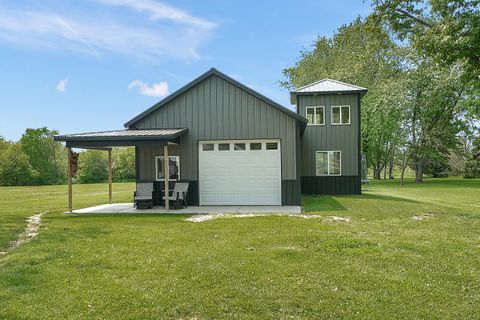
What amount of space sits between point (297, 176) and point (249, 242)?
21.2 feet

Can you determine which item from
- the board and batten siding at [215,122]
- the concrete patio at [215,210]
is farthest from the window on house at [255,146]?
the concrete patio at [215,210]

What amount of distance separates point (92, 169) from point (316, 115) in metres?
39.6

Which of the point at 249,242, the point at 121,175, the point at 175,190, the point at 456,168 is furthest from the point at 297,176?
the point at 121,175

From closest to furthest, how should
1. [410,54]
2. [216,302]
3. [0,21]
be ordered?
[216,302]
[0,21]
[410,54]

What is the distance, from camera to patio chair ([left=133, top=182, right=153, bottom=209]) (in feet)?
42.5

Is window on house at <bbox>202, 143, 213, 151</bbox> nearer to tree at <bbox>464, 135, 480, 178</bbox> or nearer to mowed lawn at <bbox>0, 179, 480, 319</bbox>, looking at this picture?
mowed lawn at <bbox>0, 179, 480, 319</bbox>

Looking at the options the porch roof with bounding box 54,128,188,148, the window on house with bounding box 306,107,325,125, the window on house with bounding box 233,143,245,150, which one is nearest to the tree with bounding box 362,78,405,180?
the window on house with bounding box 306,107,325,125

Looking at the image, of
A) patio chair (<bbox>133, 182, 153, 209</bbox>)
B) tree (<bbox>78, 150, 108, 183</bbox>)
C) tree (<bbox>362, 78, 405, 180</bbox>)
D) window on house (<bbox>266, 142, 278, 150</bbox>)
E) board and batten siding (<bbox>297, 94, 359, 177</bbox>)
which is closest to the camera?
patio chair (<bbox>133, 182, 153, 209</bbox>)

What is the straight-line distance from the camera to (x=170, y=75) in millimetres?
25750

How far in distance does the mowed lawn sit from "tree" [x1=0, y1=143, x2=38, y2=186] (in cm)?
4239

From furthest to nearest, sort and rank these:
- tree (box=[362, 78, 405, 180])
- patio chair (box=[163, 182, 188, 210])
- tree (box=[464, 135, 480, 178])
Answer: tree (box=[464, 135, 480, 178])
tree (box=[362, 78, 405, 180])
patio chair (box=[163, 182, 188, 210])

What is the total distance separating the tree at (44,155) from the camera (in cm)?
5125

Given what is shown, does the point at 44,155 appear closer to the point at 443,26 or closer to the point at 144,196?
the point at 144,196

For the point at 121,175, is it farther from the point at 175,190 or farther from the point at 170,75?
the point at 175,190
